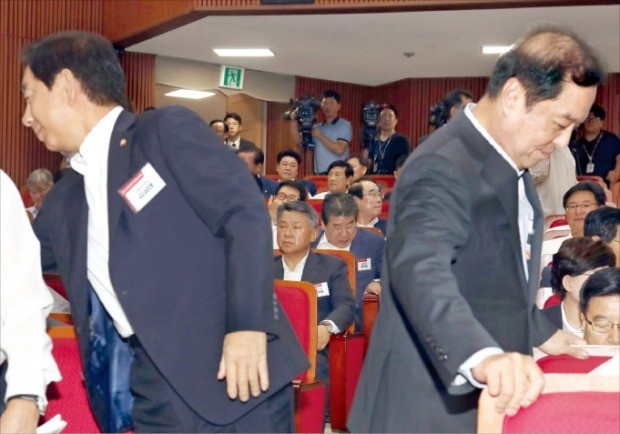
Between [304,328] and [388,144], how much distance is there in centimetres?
605

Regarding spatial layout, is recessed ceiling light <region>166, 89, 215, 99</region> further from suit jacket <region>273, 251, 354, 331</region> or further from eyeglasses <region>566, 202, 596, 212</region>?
suit jacket <region>273, 251, 354, 331</region>

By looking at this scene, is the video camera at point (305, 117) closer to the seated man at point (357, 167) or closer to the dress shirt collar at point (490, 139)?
the seated man at point (357, 167)

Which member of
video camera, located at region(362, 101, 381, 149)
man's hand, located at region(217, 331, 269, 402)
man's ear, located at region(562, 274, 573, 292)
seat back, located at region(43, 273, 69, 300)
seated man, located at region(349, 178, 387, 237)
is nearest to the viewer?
man's hand, located at region(217, 331, 269, 402)

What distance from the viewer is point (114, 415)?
1.91m

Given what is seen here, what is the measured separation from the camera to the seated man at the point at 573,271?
11.0 ft

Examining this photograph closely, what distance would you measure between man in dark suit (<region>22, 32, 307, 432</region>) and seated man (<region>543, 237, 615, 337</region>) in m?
1.69

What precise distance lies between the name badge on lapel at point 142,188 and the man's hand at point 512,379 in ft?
2.56

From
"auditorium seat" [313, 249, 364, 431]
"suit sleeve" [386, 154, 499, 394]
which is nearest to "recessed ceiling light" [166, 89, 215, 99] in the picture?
"auditorium seat" [313, 249, 364, 431]

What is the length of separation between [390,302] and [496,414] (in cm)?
37

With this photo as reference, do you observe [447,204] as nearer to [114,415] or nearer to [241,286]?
[241,286]

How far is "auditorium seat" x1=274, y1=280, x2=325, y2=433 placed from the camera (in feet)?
10.2

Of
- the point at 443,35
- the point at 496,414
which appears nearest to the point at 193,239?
the point at 496,414

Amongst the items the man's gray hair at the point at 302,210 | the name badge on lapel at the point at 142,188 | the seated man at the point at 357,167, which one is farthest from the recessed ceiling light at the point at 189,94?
the name badge on lapel at the point at 142,188

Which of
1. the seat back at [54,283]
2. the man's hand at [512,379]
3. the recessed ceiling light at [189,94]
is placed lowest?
the seat back at [54,283]
